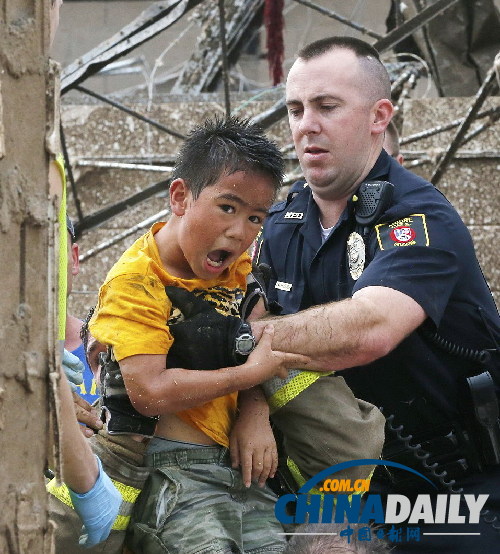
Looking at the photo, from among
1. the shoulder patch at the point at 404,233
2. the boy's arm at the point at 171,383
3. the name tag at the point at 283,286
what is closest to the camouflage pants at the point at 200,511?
the boy's arm at the point at 171,383

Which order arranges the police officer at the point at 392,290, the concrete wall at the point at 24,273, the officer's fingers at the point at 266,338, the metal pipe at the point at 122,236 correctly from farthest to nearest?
the metal pipe at the point at 122,236
the police officer at the point at 392,290
the officer's fingers at the point at 266,338
the concrete wall at the point at 24,273

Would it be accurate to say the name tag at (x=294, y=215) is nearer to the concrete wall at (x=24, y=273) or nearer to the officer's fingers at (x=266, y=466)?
the officer's fingers at (x=266, y=466)

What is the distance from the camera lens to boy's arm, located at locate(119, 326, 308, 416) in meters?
2.56

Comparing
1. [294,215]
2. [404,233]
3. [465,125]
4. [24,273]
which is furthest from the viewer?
[465,125]

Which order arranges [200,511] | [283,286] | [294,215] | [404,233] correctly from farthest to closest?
[294,215], [283,286], [404,233], [200,511]

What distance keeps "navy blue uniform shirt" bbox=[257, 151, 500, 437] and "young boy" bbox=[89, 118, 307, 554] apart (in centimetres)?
73

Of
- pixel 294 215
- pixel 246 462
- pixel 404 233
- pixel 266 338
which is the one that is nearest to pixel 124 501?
pixel 246 462

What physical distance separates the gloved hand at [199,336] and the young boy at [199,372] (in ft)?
0.10

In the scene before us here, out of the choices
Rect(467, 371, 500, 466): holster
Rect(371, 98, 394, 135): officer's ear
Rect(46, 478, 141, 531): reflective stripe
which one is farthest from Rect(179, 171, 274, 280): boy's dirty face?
Rect(371, 98, 394, 135): officer's ear

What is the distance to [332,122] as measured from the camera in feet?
12.9

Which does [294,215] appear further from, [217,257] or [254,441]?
[254,441]

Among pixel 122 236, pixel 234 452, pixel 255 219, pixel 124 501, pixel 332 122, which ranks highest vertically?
pixel 122 236

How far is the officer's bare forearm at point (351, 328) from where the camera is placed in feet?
9.96

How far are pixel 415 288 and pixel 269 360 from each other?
80 centimetres
